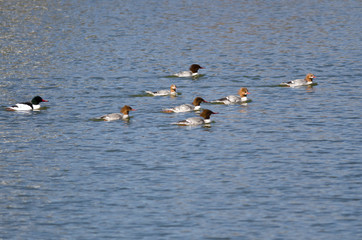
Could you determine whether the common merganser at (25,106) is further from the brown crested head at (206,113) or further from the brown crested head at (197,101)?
the brown crested head at (206,113)

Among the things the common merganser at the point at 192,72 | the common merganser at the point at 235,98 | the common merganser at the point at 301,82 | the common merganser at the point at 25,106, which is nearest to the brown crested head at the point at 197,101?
the common merganser at the point at 235,98

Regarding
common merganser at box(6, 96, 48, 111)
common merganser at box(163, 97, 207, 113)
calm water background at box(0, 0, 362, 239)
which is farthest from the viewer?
common merganser at box(6, 96, 48, 111)

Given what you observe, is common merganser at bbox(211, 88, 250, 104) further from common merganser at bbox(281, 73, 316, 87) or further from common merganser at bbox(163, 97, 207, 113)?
common merganser at bbox(281, 73, 316, 87)

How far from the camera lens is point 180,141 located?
103 feet

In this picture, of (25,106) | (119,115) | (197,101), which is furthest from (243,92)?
(25,106)

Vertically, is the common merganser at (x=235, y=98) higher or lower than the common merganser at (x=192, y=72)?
lower

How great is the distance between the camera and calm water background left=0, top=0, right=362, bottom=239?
2208 cm

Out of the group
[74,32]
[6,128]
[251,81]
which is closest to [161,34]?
[74,32]

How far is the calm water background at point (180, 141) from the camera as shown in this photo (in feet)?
72.4

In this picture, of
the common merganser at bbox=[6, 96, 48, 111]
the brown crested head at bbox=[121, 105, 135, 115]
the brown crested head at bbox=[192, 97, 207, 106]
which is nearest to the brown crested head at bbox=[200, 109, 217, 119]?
the brown crested head at bbox=[192, 97, 207, 106]

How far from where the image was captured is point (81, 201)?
23734mm

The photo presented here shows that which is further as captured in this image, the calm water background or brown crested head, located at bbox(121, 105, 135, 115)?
brown crested head, located at bbox(121, 105, 135, 115)

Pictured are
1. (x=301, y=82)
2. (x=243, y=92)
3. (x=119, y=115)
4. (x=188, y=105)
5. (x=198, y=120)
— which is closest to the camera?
(x=198, y=120)

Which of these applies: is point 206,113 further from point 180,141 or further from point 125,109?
point 125,109
